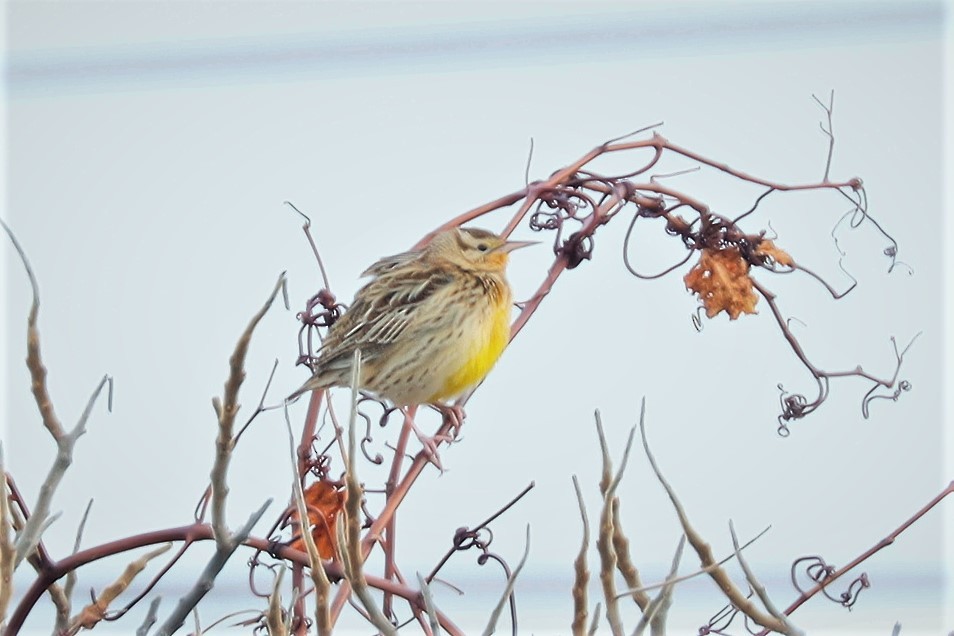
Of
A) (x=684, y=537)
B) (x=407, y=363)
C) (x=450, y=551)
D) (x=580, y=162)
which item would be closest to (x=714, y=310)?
(x=580, y=162)

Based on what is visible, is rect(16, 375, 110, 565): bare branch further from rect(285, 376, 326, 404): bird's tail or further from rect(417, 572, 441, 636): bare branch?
rect(285, 376, 326, 404): bird's tail

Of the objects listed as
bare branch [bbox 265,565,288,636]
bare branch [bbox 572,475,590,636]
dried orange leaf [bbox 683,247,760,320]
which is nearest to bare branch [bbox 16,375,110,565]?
bare branch [bbox 265,565,288,636]

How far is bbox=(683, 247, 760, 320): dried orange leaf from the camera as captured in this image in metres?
1.76

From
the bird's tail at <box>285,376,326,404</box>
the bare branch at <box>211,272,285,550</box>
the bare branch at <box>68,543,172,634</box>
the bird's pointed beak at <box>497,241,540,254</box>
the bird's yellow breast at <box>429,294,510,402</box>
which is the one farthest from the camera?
the bird's yellow breast at <box>429,294,510,402</box>

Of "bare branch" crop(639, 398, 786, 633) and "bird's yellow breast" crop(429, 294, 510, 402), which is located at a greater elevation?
"bird's yellow breast" crop(429, 294, 510, 402)

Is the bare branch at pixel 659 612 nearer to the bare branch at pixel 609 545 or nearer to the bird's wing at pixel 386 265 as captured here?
the bare branch at pixel 609 545

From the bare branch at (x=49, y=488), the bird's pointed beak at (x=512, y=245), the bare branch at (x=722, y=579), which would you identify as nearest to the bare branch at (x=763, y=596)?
the bare branch at (x=722, y=579)

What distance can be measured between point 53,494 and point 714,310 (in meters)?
1.17

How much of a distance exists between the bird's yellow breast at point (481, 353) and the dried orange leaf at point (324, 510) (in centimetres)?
78

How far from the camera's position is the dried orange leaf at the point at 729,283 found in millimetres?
1759

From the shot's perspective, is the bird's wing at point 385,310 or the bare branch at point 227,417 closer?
Answer: the bare branch at point 227,417

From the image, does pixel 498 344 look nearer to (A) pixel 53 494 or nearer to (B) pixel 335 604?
(B) pixel 335 604

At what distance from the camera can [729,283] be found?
176 cm

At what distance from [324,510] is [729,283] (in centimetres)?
72
